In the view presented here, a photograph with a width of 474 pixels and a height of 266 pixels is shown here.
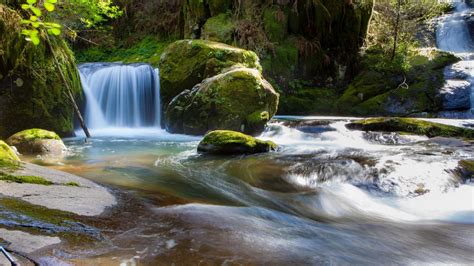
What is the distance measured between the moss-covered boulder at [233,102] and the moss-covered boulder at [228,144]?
6.40 ft

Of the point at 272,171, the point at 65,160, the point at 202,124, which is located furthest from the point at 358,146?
the point at 65,160

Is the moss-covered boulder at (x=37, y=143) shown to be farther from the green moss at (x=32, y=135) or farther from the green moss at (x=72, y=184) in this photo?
the green moss at (x=72, y=184)

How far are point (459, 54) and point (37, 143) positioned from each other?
623 inches

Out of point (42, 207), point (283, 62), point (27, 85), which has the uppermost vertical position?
point (283, 62)

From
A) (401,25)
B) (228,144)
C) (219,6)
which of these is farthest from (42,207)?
(401,25)

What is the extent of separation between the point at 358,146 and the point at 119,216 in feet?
21.5

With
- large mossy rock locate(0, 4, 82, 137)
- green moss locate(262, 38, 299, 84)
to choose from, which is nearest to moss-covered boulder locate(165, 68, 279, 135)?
large mossy rock locate(0, 4, 82, 137)

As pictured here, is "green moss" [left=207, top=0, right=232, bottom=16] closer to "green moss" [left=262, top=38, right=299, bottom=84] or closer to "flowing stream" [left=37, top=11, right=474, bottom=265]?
"green moss" [left=262, top=38, right=299, bottom=84]

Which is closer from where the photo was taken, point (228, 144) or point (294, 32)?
point (228, 144)

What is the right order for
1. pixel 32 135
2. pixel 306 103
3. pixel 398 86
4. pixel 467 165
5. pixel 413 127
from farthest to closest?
pixel 306 103
pixel 398 86
pixel 413 127
pixel 32 135
pixel 467 165

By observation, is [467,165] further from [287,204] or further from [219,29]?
[219,29]

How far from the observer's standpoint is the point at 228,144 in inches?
301

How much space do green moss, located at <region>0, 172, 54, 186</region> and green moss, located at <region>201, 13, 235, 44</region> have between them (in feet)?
38.7

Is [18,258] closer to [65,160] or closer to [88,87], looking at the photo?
[65,160]
